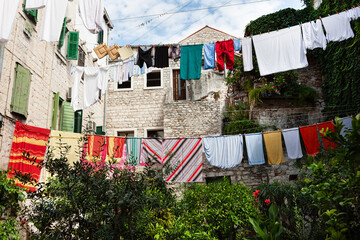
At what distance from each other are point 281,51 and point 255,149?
373 cm

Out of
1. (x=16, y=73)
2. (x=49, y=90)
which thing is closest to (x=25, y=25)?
(x=16, y=73)

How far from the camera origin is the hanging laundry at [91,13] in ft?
25.6

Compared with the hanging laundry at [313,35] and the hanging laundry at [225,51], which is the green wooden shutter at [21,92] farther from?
the hanging laundry at [313,35]

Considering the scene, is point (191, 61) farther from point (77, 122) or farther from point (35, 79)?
point (77, 122)

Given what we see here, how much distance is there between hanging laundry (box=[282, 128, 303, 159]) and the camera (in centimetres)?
1077

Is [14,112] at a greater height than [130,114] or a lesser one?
lesser

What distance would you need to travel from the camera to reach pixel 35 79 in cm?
960

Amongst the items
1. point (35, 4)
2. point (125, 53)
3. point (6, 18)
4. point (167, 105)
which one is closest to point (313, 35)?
point (125, 53)

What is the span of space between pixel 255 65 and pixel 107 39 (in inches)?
331

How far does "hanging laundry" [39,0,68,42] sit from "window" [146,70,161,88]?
850 centimetres

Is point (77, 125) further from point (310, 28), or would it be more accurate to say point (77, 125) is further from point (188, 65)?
point (310, 28)

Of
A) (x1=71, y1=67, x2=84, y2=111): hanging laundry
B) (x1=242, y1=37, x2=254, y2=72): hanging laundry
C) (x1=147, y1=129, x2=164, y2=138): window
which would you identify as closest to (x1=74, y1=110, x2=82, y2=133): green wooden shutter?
(x1=71, y1=67, x2=84, y2=111): hanging laundry

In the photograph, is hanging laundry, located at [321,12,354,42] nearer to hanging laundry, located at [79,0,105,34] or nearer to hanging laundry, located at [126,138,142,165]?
hanging laundry, located at [79,0,105,34]

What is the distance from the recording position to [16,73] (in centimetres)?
855
